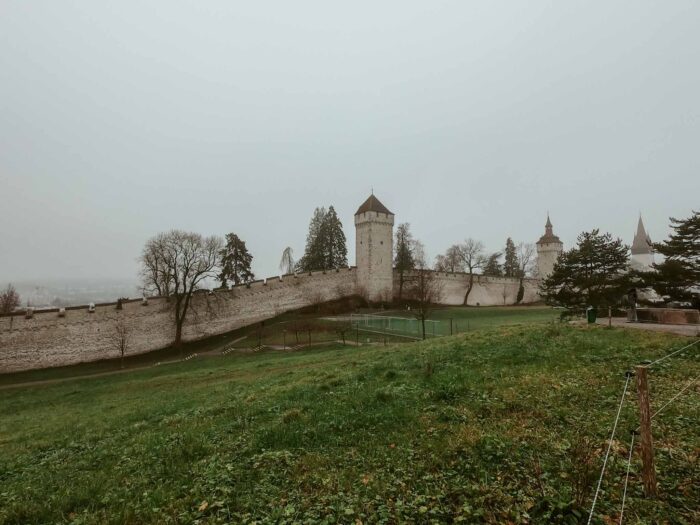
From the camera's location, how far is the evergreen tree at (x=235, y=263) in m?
46.8

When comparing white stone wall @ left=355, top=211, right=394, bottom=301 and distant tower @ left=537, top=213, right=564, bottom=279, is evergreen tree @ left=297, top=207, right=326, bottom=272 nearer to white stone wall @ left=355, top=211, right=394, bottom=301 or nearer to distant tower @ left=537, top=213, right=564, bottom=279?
white stone wall @ left=355, top=211, right=394, bottom=301

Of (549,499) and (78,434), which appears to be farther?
(78,434)

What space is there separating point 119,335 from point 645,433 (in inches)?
1464

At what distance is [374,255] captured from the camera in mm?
46500

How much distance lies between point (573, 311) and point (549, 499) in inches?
848

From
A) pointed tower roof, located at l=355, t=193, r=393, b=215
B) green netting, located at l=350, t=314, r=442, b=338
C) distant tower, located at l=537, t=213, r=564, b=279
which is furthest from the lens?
distant tower, located at l=537, t=213, r=564, b=279

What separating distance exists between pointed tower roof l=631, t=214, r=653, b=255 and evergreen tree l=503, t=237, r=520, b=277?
2515 cm

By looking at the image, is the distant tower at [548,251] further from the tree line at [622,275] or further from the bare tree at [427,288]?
the tree line at [622,275]

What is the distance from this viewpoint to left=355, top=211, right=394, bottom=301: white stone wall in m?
46.2

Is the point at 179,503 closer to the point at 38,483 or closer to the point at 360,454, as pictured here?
the point at 360,454

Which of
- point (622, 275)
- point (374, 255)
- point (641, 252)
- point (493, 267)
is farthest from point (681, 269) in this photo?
point (641, 252)

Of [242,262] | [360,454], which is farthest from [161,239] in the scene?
[360,454]

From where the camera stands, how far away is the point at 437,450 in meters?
5.70

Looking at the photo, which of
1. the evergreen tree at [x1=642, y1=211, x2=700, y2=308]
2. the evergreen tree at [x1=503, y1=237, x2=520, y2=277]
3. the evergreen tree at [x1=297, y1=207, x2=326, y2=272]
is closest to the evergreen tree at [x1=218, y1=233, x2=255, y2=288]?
the evergreen tree at [x1=297, y1=207, x2=326, y2=272]
